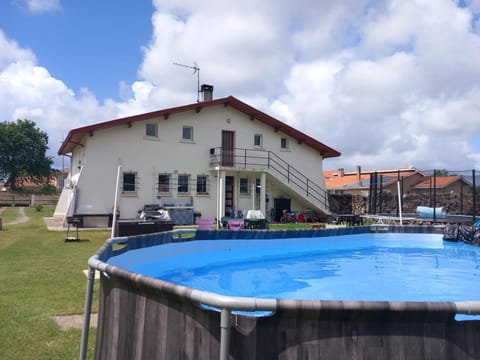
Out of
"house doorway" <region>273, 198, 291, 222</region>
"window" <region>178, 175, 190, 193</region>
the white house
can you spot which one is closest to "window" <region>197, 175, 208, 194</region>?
the white house

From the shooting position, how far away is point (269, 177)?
80.6ft

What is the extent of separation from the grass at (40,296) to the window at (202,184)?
10.8m

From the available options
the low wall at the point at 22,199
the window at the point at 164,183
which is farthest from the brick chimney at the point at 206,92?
the low wall at the point at 22,199

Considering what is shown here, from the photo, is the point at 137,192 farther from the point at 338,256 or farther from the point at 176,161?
the point at 338,256

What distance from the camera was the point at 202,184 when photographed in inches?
923

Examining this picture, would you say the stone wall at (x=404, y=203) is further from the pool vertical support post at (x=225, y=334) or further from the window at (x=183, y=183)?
the pool vertical support post at (x=225, y=334)

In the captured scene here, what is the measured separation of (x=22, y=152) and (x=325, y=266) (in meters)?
58.7

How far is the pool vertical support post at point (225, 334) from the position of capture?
240 centimetres

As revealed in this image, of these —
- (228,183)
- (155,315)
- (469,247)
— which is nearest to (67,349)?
(155,315)

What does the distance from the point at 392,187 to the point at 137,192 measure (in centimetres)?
2160

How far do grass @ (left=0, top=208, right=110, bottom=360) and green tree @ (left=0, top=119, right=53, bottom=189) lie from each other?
5174 centimetres

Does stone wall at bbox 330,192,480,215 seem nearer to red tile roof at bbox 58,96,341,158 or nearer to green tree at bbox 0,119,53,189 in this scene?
red tile roof at bbox 58,96,341,158

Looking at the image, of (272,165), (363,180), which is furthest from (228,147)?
(363,180)

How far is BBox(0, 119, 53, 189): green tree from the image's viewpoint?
5716cm
